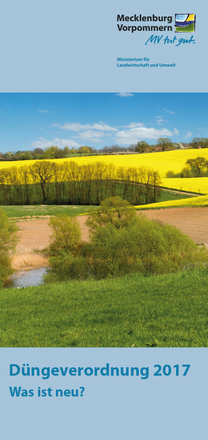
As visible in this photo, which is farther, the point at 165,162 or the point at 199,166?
the point at 165,162

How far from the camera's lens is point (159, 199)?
6462cm

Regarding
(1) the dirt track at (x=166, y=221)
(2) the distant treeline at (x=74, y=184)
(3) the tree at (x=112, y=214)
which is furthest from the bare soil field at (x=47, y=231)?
(2) the distant treeline at (x=74, y=184)

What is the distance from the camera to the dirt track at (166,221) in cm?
3512

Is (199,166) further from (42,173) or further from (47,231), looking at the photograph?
(47,231)

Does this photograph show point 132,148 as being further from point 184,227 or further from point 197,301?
point 197,301

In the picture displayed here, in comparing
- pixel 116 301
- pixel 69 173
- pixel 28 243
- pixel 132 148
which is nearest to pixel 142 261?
pixel 116 301

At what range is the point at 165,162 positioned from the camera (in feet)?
302

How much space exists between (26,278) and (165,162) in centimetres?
7471
